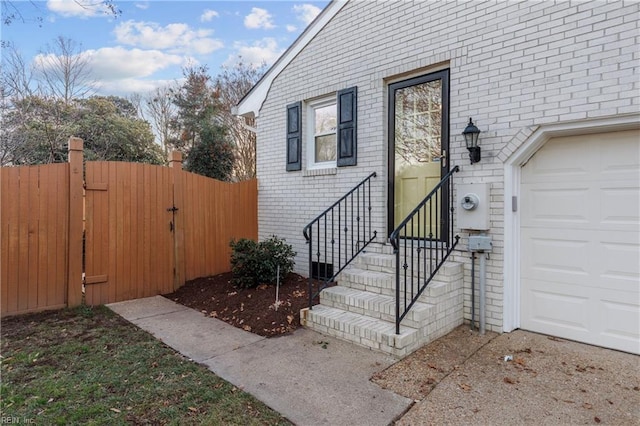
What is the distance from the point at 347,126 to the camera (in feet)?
17.5

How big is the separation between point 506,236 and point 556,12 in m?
2.26

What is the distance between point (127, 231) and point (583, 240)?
560 centimetres

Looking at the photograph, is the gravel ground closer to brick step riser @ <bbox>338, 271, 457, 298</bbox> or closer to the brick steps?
the brick steps

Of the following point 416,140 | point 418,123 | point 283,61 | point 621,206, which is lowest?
point 621,206

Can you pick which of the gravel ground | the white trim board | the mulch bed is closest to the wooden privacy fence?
the mulch bed

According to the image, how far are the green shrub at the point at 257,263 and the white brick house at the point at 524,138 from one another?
151 centimetres

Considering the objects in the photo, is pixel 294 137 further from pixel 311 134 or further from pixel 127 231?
pixel 127 231

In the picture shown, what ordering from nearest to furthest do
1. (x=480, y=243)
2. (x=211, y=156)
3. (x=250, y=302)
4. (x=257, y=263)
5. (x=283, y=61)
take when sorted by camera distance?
(x=480, y=243) < (x=250, y=302) < (x=257, y=263) < (x=283, y=61) < (x=211, y=156)

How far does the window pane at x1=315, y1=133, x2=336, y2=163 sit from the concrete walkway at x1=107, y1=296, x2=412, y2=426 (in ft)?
9.87

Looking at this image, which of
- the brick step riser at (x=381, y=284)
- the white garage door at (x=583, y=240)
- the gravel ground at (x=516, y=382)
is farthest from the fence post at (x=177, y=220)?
the white garage door at (x=583, y=240)

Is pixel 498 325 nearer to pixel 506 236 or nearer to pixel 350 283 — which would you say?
pixel 506 236

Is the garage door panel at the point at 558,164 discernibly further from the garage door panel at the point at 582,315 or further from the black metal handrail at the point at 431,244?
the garage door panel at the point at 582,315

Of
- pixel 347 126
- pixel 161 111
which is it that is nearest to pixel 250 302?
pixel 347 126

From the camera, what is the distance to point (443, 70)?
4.40 meters
